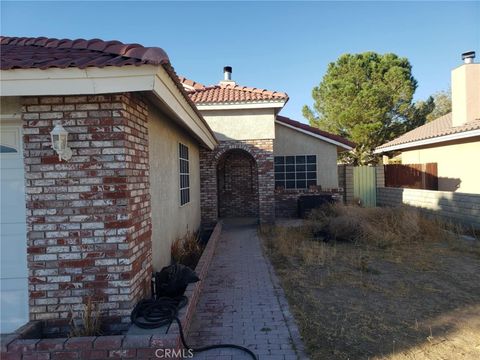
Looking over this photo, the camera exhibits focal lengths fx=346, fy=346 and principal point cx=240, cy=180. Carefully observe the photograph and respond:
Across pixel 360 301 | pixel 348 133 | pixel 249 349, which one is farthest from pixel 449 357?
pixel 348 133

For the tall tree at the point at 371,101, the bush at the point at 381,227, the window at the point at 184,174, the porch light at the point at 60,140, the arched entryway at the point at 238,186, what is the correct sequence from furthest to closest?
the tall tree at the point at 371,101
the arched entryway at the point at 238,186
the bush at the point at 381,227
the window at the point at 184,174
the porch light at the point at 60,140

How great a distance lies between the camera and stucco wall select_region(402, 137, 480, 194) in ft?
40.8

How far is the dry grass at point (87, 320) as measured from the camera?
11.2 feet

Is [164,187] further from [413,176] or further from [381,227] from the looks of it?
[413,176]

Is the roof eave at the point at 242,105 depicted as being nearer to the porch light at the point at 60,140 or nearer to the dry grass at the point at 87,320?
the porch light at the point at 60,140

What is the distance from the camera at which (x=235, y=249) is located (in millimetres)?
8500

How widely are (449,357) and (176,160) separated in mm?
5609

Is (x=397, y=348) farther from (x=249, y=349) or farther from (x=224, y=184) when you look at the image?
(x=224, y=184)

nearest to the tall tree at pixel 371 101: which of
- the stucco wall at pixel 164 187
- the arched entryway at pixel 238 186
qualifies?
the arched entryway at pixel 238 186

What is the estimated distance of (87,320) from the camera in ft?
11.3

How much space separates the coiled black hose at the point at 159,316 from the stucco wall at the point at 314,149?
35.2 ft

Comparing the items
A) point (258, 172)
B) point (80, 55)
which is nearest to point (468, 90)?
point (258, 172)

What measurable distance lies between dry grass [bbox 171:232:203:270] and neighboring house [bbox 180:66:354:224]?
4.21m

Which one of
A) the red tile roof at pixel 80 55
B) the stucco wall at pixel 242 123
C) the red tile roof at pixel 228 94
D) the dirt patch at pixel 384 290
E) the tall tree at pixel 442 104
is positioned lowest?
the dirt patch at pixel 384 290
